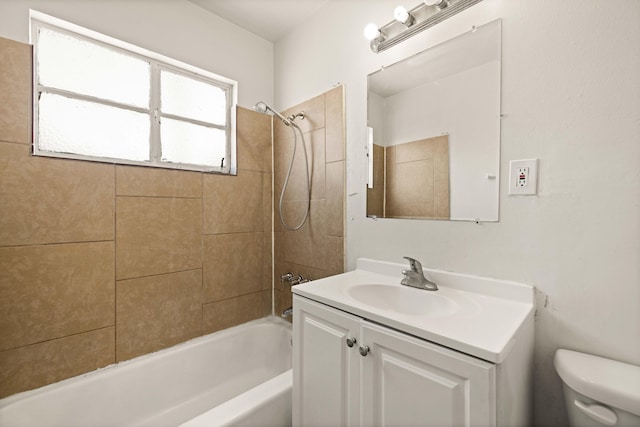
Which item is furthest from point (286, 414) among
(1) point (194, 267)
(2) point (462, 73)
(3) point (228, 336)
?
(2) point (462, 73)

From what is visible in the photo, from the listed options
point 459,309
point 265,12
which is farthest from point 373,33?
point 459,309

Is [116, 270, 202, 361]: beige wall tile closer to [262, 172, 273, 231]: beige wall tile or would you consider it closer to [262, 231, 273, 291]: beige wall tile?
[262, 231, 273, 291]: beige wall tile

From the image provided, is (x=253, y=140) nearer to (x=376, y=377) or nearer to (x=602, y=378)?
(x=376, y=377)

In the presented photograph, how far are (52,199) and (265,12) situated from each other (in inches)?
63.3

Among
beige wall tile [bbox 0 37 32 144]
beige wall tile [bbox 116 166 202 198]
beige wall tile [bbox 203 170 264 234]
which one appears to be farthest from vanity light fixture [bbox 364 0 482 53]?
beige wall tile [bbox 0 37 32 144]

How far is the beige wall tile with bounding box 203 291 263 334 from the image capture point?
1882mm

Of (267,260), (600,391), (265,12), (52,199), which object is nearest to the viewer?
(600,391)

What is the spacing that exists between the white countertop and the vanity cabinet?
32 millimetres

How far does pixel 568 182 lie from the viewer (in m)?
0.97

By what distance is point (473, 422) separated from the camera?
732 millimetres

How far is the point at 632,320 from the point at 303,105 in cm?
184

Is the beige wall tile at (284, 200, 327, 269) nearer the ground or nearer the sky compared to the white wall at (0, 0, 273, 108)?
nearer the ground

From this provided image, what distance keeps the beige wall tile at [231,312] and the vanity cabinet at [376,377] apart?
0.89 m

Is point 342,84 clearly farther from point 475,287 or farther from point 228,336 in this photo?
point 228,336
